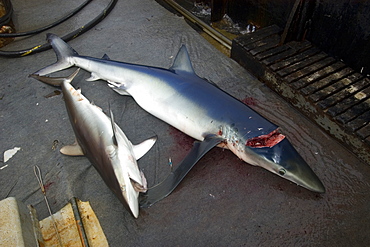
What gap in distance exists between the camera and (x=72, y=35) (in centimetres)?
409

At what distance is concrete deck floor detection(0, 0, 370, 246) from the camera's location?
1.95 meters

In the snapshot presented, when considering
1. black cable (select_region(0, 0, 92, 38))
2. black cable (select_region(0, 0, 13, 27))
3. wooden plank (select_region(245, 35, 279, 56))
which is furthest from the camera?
black cable (select_region(0, 0, 13, 27))

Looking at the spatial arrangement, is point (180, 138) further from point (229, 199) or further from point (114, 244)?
point (114, 244)

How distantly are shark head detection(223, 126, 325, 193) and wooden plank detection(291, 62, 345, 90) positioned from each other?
2.90ft

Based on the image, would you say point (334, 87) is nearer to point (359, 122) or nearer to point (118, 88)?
point (359, 122)

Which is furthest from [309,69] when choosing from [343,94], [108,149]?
[108,149]

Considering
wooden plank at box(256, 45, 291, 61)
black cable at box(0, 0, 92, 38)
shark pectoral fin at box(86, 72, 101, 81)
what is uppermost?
wooden plank at box(256, 45, 291, 61)

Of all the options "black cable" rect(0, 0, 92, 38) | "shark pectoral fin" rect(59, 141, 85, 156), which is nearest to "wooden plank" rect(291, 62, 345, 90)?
"shark pectoral fin" rect(59, 141, 85, 156)

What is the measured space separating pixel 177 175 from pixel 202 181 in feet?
0.79

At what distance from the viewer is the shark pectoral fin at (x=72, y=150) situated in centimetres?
238

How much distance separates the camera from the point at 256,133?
2.04m

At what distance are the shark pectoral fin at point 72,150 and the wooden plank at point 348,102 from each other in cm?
222

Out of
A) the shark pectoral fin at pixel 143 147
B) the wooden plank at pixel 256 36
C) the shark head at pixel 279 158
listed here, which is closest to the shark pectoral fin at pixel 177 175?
the shark head at pixel 279 158

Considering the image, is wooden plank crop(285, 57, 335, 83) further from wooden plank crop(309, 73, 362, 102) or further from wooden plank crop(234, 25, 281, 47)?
wooden plank crop(234, 25, 281, 47)
